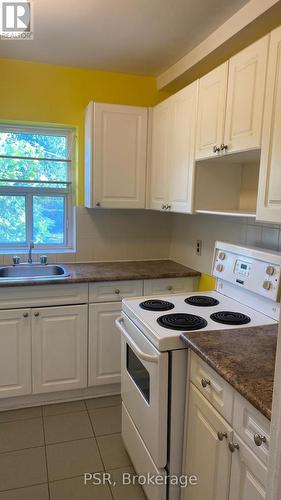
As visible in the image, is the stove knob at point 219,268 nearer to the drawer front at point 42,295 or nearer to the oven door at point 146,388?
the oven door at point 146,388

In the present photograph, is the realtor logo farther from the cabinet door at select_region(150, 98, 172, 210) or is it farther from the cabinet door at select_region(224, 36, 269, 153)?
the cabinet door at select_region(224, 36, 269, 153)

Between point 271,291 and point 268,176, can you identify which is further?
point 271,291

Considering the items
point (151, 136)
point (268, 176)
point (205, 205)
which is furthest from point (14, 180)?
point (268, 176)

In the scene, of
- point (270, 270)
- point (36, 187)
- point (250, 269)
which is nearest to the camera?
point (270, 270)

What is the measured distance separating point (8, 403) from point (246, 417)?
1858 millimetres

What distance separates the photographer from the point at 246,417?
110cm

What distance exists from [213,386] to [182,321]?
0.41 m

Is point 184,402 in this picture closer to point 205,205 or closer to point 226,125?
point 205,205

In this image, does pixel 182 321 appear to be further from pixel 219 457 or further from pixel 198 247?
pixel 198 247

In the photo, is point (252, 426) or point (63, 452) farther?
point (63, 452)

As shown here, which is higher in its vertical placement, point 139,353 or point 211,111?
point 211,111

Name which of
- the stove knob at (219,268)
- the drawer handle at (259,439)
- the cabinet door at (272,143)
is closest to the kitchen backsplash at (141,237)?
the stove knob at (219,268)

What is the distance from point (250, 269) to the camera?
6.01 feet

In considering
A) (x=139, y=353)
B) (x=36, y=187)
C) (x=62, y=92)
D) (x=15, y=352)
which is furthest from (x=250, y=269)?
(x=62, y=92)
